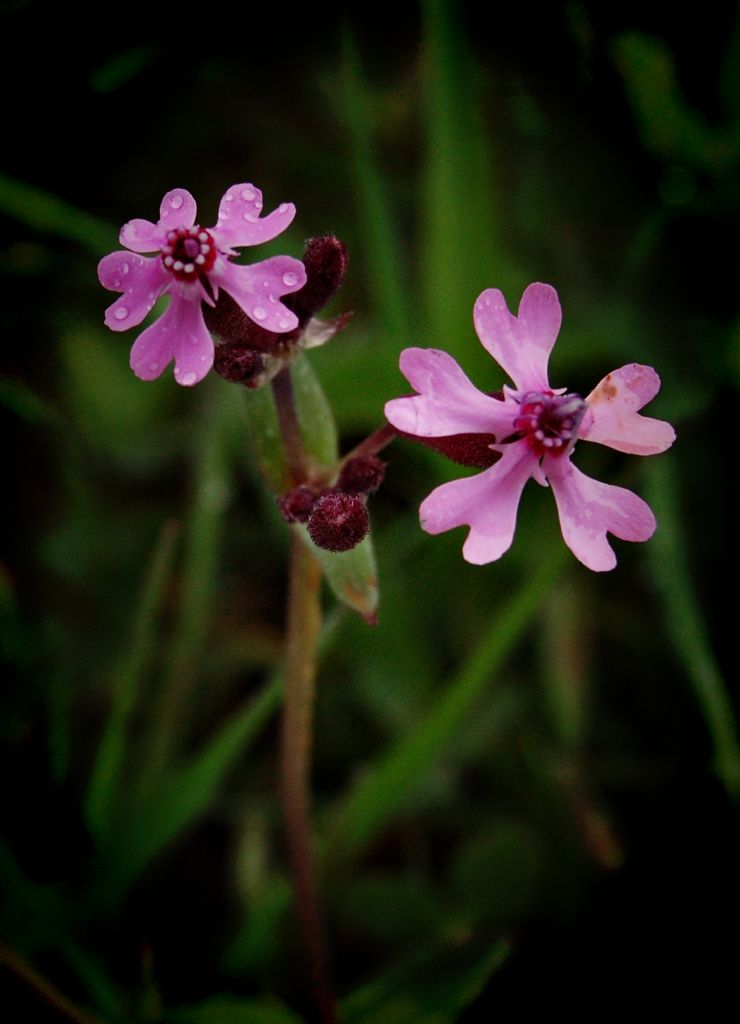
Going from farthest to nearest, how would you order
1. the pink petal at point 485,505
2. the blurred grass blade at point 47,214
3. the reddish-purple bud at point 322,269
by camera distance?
the blurred grass blade at point 47,214 < the reddish-purple bud at point 322,269 < the pink petal at point 485,505

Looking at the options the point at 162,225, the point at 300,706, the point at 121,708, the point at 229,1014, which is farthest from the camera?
the point at 121,708

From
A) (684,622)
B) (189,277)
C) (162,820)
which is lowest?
(684,622)

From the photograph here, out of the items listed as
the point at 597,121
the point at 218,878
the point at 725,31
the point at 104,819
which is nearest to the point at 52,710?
the point at 104,819

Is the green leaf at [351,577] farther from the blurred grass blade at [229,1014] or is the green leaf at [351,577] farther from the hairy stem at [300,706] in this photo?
the blurred grass blade at [229,1014]

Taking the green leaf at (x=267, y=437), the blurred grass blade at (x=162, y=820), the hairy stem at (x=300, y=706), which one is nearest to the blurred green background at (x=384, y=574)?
the blurred grass blade at (x=162, y=820)

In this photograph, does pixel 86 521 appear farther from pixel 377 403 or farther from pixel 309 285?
pixel 309 285

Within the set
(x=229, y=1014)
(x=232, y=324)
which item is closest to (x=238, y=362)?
(x=232, y=324)

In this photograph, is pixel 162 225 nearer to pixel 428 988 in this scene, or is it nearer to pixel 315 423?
pixel 315 423
